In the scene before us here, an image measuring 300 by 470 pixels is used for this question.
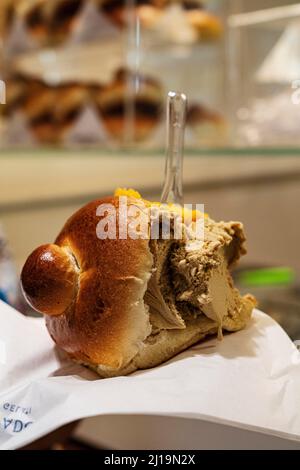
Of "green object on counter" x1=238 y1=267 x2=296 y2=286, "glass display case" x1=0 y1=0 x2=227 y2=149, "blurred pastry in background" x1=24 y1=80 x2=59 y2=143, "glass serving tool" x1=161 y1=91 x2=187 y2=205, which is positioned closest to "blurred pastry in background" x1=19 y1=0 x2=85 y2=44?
"glass display case" x1=0 y1=0 x2=227 y2=149

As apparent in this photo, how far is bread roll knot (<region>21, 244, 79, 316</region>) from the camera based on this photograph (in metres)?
0.38

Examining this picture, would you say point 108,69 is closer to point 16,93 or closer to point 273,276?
point 16,93

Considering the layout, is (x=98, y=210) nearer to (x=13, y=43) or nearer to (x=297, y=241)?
(x=297, y=241)

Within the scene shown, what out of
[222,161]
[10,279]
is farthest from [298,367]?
[222,161]

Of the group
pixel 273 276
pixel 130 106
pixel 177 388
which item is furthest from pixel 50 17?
pixel 177 388

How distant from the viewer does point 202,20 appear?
4.14 ft

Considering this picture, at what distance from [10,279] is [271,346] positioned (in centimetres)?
47

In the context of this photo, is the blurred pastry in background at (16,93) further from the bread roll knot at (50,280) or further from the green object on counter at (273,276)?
the bread roll knot at (50,280)

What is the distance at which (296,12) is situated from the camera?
2.76ft

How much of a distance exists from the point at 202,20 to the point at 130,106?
22cm

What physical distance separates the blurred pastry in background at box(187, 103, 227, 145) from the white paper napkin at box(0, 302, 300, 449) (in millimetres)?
746

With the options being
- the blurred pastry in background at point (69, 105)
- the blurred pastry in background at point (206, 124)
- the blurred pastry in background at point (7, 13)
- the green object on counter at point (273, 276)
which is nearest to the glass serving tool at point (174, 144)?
the blurred pastry in background at point (206, 124)

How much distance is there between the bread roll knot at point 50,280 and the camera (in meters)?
0.38

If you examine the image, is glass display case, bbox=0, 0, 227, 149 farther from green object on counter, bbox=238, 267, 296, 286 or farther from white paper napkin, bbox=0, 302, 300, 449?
white paper napkin, bbox=0, 302, 300, 449
